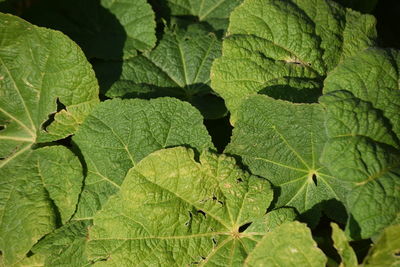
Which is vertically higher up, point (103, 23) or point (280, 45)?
point (280, 45)

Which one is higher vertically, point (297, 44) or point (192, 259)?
point (297, 44)

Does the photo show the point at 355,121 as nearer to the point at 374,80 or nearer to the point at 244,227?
the point at 374,80

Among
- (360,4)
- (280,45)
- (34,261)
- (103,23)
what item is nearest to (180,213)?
(34,261)

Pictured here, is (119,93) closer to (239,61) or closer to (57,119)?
(57,119)

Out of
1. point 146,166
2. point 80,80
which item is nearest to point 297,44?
point 146,166

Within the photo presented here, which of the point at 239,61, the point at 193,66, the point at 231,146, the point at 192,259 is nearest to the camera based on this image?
the point at 192,259

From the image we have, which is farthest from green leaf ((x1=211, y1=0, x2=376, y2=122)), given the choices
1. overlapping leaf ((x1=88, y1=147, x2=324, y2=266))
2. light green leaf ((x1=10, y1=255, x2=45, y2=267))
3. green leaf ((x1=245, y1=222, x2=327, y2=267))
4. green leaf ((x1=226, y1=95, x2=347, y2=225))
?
light green leaf ((x1=10, y1=255, x2=45, y2=267))
